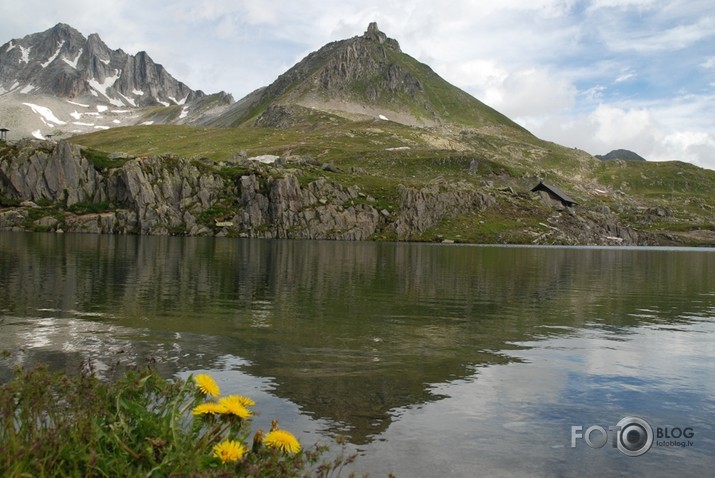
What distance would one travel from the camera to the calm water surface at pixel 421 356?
13.4 m

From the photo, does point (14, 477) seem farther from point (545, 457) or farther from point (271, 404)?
point (545, 457)

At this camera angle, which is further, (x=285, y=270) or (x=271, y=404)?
(x=285, y=270)

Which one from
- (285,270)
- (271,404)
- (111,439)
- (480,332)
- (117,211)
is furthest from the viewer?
(117,211)

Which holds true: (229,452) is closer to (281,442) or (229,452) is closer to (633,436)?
(281,442)

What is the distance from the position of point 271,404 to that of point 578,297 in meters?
35.5

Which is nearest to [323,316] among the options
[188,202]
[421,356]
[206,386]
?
[421,356]

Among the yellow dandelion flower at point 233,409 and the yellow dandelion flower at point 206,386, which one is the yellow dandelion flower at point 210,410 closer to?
the yellow dandelion flower at point 233,409

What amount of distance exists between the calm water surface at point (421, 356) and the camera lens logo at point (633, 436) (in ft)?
0.78

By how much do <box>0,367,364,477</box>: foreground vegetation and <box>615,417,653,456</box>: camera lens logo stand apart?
9.45 meters

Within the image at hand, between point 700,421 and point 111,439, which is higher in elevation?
point 111,439

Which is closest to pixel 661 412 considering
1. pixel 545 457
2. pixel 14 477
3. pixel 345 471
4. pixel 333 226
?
pixel 545 457

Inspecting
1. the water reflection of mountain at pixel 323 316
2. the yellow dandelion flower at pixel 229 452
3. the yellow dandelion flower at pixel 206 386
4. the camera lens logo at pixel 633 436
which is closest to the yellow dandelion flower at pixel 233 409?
the yellow dandelion flower at pixel 229 452

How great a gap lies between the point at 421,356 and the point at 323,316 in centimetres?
1009

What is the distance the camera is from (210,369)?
19000 mm
